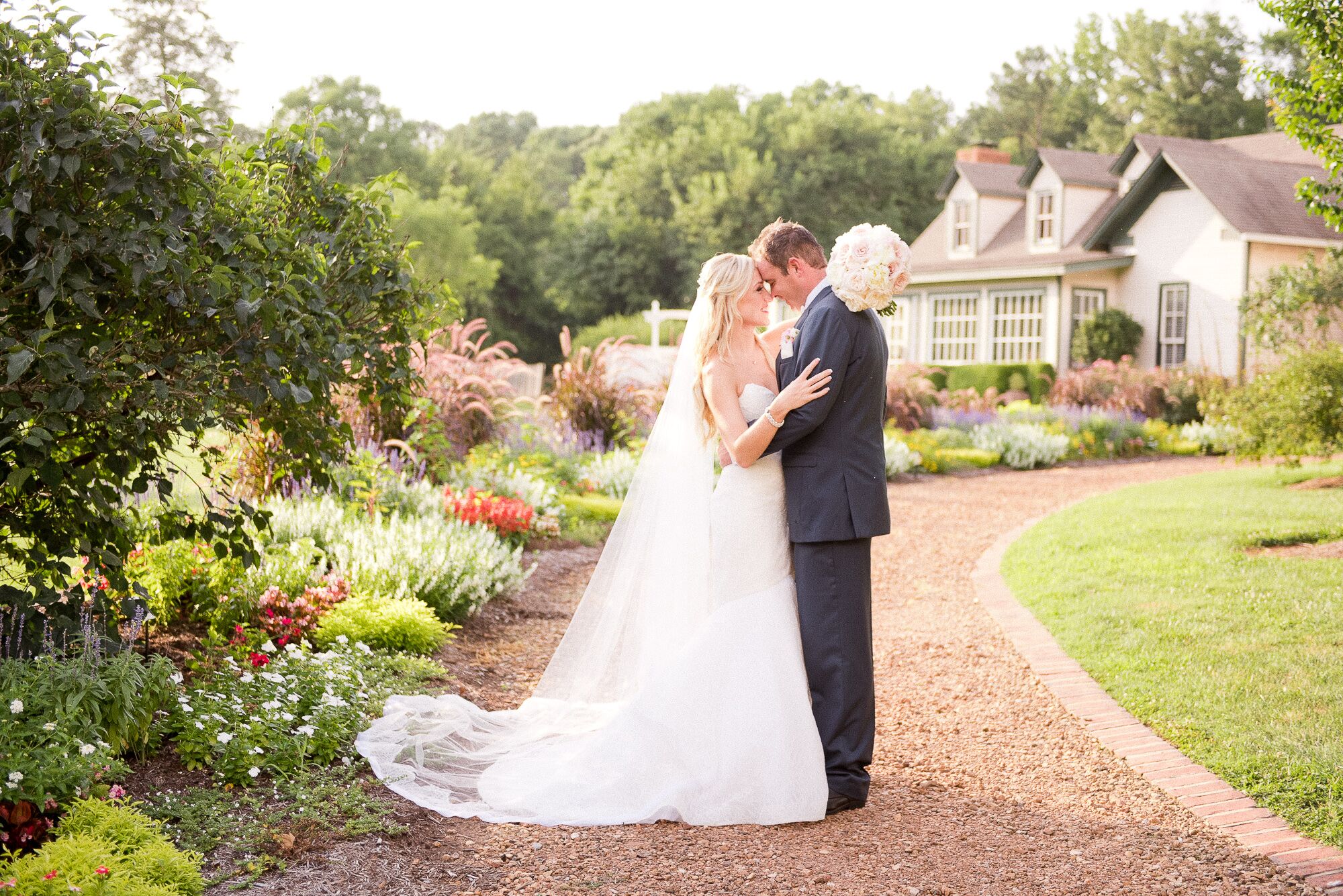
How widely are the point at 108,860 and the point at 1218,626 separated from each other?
5.80 metres

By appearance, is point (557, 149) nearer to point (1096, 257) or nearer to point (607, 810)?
point (1096, 257)

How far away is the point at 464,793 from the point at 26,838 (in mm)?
1518

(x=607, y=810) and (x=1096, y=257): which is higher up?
(x=1096, y=257)

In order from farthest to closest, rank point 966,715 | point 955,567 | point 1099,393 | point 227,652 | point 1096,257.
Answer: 1. point 1096,257
2. point 1099,393
3. point 955,567
4. point 966,715
5. point 227,652

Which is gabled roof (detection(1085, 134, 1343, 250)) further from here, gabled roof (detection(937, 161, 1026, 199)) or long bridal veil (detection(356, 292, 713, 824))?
long bridal veil (detection(356, 292, 713, 824))

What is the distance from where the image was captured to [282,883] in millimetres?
3262

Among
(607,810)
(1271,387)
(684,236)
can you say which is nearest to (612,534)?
(607,810)

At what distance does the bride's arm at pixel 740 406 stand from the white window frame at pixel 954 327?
24356mm

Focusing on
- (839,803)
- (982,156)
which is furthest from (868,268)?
(982,156)

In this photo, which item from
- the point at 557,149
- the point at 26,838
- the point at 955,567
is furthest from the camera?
the point at 557,149

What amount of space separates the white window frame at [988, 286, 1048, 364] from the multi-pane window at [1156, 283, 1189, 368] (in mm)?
2546

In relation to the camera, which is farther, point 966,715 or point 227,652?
point 966,715

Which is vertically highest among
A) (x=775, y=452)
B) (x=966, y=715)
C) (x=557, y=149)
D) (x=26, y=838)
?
(x=557, y=149)

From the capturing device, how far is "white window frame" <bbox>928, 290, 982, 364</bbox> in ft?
91.9
